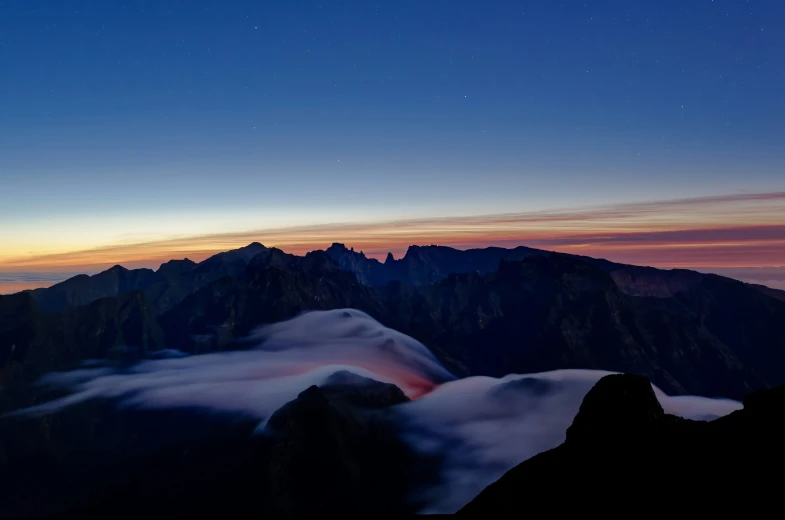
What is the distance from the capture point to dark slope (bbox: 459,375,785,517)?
54.2 metres

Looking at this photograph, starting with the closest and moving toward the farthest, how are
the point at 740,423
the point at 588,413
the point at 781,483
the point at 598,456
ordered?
1. the point at 781,483
2. the point at 740,423
3. the point at 598,456
4. the point at 588,413

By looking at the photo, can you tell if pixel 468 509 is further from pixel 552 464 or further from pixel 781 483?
pixel 781 483

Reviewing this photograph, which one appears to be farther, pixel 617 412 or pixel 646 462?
pixel 617 412

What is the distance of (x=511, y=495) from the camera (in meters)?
73.6

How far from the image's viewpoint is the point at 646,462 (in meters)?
65.8

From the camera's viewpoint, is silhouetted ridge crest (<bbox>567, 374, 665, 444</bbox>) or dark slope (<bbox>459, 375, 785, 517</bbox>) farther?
silhouetted ridge crest (<bbox>567, 374, 665, 444</bbox>)

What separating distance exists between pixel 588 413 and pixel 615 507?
20246 mm

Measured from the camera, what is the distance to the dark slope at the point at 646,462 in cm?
5425

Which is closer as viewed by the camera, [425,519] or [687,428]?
[425,519]

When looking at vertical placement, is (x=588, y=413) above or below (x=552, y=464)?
above

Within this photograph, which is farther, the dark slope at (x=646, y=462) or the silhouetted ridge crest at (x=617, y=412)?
the silhouetted ridge crest at (x=617, y=412)

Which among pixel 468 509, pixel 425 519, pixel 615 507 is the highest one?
pixel 425 519

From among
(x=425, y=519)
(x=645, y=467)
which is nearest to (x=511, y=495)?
(x=645, y=467)

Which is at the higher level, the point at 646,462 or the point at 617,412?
the point at 617,412
